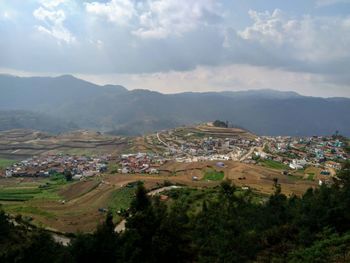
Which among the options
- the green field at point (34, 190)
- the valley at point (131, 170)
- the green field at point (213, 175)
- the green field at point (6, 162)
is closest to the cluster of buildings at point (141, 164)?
the valley at point (131, 170)

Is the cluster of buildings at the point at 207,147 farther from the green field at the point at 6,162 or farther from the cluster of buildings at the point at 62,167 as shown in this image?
the green field at the point at 6,162

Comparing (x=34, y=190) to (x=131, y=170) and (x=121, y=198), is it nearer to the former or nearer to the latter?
(x=131, y=170)

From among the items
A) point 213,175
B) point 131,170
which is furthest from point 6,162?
point 213,175

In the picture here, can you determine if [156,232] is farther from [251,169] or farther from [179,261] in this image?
[251,169]

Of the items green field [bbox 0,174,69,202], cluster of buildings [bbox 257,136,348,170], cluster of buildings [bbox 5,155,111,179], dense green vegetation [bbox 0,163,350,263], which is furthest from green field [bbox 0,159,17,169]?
dense green vegetation [bbox 0,163,350,263]

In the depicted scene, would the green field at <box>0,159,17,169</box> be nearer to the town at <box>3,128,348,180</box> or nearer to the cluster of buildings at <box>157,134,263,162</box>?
the town at <box>3,128,348,180</box>

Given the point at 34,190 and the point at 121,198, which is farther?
the point at 34,190
